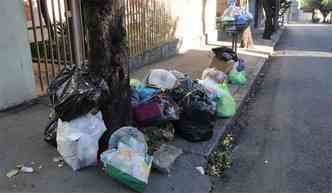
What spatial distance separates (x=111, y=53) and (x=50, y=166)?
125cm

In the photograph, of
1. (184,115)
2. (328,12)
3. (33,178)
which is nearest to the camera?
(33,178)

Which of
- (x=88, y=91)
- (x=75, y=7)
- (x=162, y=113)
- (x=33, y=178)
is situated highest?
(x=75, y=7)

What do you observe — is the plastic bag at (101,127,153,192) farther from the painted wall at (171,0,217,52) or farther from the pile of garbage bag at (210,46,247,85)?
the painted wall at (171,0,217,52)

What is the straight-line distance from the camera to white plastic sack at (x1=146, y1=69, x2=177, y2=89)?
466 cm

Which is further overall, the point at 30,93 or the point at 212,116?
the point at 30,93

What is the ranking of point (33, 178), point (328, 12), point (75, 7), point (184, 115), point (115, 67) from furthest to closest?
point (328, 12) < point (75, 7) < point (184, 115) < point (115, 67) < point (33, 178)

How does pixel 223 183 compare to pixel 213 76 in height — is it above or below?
below

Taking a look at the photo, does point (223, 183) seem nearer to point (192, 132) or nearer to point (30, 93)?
point (192, 132)

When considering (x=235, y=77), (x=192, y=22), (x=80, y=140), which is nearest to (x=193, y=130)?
(x=80, y=140)

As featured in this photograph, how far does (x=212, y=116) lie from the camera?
454cm

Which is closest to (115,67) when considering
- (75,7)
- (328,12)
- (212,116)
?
(212,116)

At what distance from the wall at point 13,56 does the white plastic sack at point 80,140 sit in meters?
1.91

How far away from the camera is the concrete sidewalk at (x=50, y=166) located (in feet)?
10.2

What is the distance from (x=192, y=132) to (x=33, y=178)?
72.3 inches
